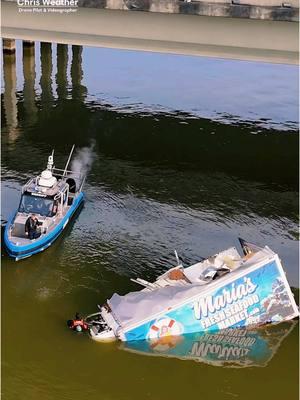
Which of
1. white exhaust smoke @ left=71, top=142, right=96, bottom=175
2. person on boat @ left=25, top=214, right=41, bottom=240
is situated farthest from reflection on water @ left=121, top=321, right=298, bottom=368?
white exhaust smoke @ left=71, top=142, right=96, bottom=175

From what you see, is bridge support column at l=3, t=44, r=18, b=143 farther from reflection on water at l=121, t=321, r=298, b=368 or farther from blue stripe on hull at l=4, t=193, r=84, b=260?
reflection on water at l=121, t=321, r=298, b=368

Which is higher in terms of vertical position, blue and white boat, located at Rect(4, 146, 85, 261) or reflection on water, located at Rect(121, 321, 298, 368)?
blue and white boat, located at Rect(4, 146, 85, 261)

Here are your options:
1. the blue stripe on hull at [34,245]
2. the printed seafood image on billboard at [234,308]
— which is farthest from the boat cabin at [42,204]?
the printed seafood image on billboard at [234,308]

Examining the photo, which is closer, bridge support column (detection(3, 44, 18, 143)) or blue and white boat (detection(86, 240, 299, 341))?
blue and white boat (detection(86, 240, 299, 341))

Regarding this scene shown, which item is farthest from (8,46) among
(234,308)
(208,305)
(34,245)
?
(234,308)

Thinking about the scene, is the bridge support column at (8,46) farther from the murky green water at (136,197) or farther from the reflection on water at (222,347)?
the reflection on water at (222,347)

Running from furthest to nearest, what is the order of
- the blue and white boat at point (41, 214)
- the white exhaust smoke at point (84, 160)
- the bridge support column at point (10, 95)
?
1. the bridge support column at point (10, 95)
2. the white exhaust smoke at point (84, 160)
3. the blue and white boat at point (41, 214)

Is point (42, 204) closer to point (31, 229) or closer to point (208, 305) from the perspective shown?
point (31, 229)
